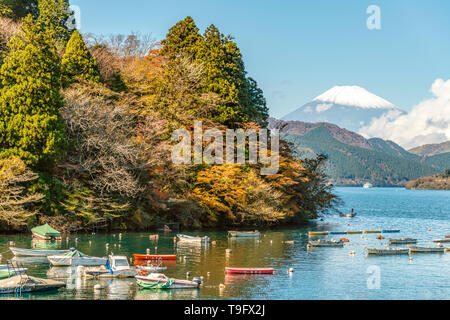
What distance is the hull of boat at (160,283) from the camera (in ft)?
87.6

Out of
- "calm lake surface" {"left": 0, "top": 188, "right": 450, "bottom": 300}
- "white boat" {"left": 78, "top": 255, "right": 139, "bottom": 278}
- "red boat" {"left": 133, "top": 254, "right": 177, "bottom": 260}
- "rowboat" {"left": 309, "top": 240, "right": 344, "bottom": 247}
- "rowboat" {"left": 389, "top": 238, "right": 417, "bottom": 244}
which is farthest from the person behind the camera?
"rowboat" {"left": 389, "top": 238, "right": 417, "bottom": 244}

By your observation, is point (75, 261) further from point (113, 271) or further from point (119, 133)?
point (119, 133)

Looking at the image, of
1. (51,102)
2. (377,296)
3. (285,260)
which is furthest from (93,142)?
(377,296)

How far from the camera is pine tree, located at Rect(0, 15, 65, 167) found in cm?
4306

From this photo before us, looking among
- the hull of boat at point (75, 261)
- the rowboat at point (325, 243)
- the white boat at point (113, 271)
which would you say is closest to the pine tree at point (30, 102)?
the hull of boat at point (75, 261)

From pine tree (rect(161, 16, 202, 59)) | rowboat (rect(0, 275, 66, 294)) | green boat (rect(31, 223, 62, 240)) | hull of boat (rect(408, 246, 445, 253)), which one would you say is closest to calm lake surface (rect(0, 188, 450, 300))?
rowboat (rect(0, 275, 66, 294))

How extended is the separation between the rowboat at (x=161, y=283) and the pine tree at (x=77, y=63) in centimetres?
3110

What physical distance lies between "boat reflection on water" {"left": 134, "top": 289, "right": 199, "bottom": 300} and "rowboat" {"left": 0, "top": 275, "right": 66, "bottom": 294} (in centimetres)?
432

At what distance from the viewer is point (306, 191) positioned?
2783 inches

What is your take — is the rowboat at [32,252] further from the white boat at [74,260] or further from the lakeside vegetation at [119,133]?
the lakeside vegetation at [119,133]

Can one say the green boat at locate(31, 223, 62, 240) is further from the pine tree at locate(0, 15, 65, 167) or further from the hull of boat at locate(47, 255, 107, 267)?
the hull of boat at locate(47, 255, 107, 267)

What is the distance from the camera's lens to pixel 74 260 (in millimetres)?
32062
